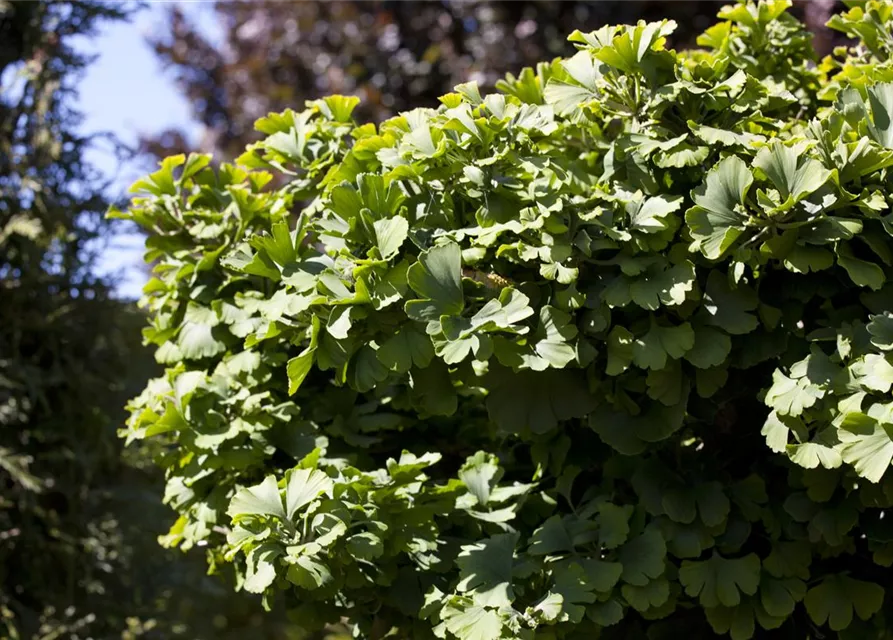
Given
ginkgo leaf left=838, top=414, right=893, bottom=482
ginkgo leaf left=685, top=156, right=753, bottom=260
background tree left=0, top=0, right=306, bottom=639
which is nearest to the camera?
ginkgo leaf left=838, top=414, right=893, bottom=482

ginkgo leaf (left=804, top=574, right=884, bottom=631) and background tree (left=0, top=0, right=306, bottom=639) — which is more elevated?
background tree (left=0, top=0, right=306, bottom=639)

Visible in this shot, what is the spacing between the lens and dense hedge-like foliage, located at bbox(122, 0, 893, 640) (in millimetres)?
1522

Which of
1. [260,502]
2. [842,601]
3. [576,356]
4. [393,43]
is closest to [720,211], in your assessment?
[576,356]

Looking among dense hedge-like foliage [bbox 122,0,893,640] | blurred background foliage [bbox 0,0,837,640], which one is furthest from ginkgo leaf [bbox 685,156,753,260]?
blurred background foliage [bbox 0,0,837,640]

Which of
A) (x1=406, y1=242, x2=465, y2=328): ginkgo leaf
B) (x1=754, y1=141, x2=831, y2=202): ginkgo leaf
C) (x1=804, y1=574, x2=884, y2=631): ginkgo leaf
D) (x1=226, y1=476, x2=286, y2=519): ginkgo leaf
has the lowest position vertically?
(x1=804, y1=574, x2=884, y2=631): ginkgo leaf

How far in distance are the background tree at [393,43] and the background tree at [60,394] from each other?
5.80 feet

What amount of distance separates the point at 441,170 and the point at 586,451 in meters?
0.64

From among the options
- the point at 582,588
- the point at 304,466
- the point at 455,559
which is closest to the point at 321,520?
the point at 304,466

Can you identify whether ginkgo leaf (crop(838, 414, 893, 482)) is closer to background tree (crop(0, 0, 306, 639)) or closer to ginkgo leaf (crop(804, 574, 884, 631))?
ginkgo leaf (crop(804, 574, 884, 631))

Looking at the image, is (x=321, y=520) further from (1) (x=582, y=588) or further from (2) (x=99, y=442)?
(2) (x=99, y=442)

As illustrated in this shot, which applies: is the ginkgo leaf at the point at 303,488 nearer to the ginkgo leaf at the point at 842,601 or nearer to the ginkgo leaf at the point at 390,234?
the ginkgo leaf at the point at 390,234

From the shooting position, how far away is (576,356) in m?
1.58

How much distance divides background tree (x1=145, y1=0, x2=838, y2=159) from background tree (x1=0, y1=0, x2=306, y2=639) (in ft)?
5.80

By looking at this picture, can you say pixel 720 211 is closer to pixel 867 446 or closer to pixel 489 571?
pixel 867 446
